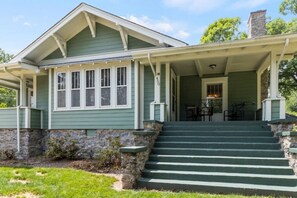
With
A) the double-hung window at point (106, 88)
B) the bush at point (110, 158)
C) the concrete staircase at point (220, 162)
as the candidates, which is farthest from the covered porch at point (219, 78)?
the bush at point (110, 158)

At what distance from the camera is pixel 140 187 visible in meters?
5.17

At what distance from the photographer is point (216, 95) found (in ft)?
33.6

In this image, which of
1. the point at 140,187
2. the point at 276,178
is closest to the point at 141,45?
the point at 140,187

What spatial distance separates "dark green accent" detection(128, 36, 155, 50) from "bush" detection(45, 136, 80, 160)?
4.22 m

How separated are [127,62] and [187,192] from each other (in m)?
5.34

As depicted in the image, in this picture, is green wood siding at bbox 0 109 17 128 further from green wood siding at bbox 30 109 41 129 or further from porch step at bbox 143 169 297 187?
porch step at bbox 143 169 297 187

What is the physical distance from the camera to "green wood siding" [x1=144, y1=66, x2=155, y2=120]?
859cm

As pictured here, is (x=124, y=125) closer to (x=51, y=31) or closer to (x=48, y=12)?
(x=51, y=31)

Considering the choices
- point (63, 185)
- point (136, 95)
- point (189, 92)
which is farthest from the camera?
point (189, 92)

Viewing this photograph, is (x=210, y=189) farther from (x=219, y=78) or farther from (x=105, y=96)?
(x=219, y=78)

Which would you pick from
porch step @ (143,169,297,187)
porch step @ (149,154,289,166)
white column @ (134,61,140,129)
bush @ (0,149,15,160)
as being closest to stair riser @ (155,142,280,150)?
→ porch step @ (149,154,289,166)

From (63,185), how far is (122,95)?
13.9 feet

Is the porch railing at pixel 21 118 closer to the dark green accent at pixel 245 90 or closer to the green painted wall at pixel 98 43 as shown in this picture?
the green painted wall at pixel 98 43

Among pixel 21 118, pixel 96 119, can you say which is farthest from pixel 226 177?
pixel 21 118
